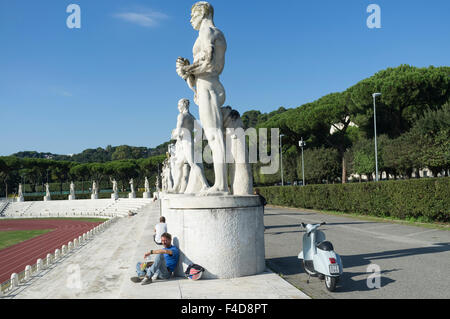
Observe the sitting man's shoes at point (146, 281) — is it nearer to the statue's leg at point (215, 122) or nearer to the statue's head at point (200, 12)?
the statue's leg at point (215, 122)

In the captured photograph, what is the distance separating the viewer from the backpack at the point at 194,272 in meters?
5.44

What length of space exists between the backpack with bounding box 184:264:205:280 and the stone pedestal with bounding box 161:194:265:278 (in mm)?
101

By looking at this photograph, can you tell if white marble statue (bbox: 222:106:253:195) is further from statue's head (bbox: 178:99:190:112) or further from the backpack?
statue's head (bbox: 178:99:190:112)

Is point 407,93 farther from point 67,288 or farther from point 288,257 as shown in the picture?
point 67,288

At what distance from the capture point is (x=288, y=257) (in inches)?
335

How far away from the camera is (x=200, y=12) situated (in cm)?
653

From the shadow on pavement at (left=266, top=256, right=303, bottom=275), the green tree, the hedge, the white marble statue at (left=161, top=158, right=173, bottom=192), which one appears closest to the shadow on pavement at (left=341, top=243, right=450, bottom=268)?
the shadow on pavement at (left=266, top=256, right=303, bottom=275)

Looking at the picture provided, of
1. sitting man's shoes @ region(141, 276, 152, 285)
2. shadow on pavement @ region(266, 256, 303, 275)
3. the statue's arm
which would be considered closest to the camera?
sitting man's shoes @ region(141, 276, 152, 285)

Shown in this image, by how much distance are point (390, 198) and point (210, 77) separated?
44.2 feet

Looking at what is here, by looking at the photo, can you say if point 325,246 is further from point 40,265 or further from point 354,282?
point 40,265

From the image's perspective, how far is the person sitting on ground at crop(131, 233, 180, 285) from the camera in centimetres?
554

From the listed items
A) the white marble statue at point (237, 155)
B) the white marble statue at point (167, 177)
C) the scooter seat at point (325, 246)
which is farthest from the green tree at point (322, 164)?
the scooter seat at point (325, 246)

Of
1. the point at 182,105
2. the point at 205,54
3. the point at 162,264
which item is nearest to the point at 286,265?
the point at 162,264
